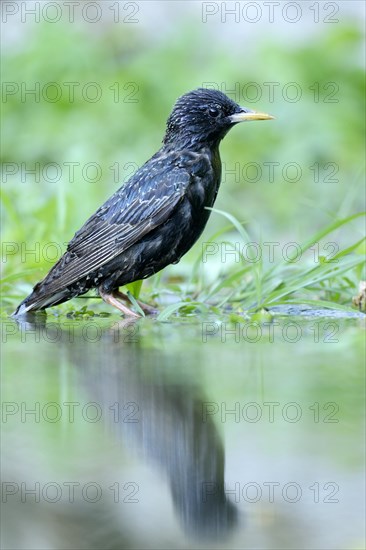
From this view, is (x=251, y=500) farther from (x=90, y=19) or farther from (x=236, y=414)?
(x=90, y=19)

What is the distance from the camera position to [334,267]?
213 inches

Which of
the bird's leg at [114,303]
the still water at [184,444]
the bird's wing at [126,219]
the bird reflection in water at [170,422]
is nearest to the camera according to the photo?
the still water at [184,444]

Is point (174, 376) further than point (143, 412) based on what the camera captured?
Yes

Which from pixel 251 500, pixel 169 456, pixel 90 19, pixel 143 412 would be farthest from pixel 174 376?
pixel 90 19

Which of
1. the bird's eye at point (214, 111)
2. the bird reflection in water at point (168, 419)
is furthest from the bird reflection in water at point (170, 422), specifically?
the bird's eye at point (214, 111)

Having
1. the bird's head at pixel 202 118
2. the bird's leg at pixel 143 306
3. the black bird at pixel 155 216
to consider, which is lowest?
the bird's leg at pixel 143 306

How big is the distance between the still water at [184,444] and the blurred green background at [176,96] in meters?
3.89

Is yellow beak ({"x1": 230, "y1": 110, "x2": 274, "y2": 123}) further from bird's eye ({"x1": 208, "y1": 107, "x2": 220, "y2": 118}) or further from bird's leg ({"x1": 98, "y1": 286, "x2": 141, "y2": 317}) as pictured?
bird's leg ({"x1": 98, "y1": 286, "x2": 141, "y2": 317})

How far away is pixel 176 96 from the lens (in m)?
10.6

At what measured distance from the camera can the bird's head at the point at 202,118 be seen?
555 cm

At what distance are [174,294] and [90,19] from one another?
6959mm

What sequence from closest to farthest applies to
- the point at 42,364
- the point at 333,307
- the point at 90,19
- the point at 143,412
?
the point at 143,412 → the point at 42,364 → the point at 333,307 → the point at 90,19

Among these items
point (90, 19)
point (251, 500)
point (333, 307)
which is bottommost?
point (251, 500)

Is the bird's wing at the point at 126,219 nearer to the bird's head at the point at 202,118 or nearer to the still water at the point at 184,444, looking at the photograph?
the bird's head at the point at 202,118
